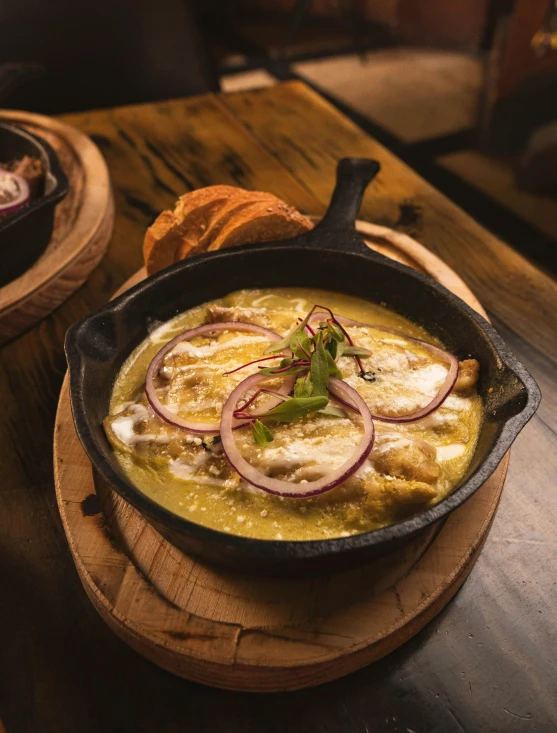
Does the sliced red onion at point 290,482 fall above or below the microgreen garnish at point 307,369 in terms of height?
below

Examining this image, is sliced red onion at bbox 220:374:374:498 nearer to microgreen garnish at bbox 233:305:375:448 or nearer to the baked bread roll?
microgreen garnish at bbox 233:305:375:448

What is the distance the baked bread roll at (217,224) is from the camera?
2707mm

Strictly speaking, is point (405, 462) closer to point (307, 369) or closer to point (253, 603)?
point (307, 369)

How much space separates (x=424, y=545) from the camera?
190 cm

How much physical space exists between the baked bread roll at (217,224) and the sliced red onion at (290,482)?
0.92 m

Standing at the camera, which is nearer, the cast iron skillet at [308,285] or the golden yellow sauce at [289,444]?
the cast iron skillet at [308,285]

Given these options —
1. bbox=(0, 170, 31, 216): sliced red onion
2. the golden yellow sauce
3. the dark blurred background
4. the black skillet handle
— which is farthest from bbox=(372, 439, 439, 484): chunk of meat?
the dark blurred background

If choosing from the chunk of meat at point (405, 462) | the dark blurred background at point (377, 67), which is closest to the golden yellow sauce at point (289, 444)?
the chunk of meat at point (405, 462)

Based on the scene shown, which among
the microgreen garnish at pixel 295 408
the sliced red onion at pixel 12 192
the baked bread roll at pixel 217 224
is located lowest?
the microgreen garnish at pixel 295 408

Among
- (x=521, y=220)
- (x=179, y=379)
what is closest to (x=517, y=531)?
(x=179, y=379)

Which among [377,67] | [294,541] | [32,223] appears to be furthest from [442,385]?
[377,67]

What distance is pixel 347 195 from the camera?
2762mm

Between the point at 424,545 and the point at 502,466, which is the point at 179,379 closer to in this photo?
the point at 424,545

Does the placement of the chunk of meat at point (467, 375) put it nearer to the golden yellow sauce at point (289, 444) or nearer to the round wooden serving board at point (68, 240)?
the golden yellow sauce at point (289, 444)
